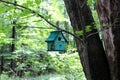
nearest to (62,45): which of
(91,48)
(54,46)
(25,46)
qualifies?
(54,46)

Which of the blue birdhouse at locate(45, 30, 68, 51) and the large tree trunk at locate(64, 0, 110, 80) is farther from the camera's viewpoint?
the blue birdhouse at locate(45, 30, 68, 51)

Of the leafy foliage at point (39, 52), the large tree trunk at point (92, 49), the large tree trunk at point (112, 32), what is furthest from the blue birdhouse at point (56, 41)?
the leafy foliage at point (39, 52)

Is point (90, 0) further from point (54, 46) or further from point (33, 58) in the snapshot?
point (33, 58)

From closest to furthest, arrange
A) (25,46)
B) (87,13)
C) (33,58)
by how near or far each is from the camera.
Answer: (87,13), (33,58), (25,46)

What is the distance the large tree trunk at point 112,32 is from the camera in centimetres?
226

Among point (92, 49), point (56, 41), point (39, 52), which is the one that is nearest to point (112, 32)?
point (92, 49)

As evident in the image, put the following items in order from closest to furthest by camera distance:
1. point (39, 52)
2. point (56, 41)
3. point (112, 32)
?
1. point (112, 32)
2. point (56, 41)
3. point (39, 52)

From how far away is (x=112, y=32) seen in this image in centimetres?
229

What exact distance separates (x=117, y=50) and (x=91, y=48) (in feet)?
0.82

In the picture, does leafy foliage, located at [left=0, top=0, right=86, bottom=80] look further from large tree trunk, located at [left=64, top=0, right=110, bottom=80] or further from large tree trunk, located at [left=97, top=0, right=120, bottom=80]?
large tree trunk, located at [left=97, top=0, right=120, bottom=80]

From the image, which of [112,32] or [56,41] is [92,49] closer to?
[112,32]

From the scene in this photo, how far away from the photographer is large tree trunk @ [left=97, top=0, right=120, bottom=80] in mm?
2258

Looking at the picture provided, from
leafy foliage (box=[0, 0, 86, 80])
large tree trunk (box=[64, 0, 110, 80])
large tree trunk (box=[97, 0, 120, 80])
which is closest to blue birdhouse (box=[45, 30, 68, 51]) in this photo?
large tree trunk (box=[64, 0, 110, 80])

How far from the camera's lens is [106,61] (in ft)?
7.83
